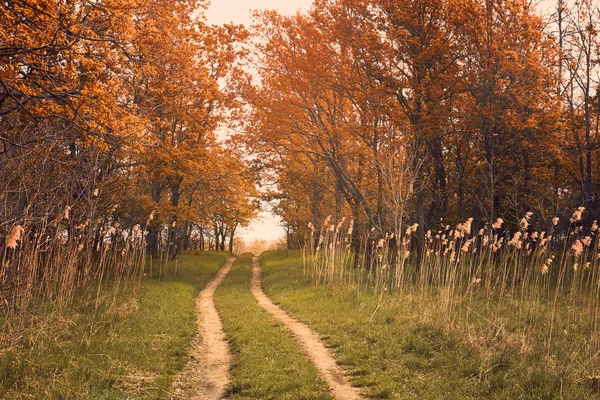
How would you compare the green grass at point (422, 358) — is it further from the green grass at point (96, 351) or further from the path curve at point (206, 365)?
the green grass at point (96, 351)

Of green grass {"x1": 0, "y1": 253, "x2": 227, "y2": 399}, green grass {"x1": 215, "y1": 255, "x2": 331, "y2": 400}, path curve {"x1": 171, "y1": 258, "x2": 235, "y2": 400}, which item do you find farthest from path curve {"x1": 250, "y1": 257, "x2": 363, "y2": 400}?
green grass {"x1": 0, "y1": 253, "x2": 227, "y2": 399}

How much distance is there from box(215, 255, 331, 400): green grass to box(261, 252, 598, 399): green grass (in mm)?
796

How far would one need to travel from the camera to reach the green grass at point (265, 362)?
22.9ft

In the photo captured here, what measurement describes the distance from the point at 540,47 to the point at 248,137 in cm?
1246

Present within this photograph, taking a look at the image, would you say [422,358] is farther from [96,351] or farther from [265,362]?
[96,351]

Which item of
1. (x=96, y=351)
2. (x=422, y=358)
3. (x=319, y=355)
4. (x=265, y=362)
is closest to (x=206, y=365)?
(x=265, y=362)

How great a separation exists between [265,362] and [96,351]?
114 inches

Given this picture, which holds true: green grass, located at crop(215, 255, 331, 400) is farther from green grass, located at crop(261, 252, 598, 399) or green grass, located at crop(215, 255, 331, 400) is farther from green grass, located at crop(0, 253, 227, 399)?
green grass, located at crop(0, 253, 227, 399)

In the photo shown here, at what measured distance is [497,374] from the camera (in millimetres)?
7098

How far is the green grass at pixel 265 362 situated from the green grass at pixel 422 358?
80 cm

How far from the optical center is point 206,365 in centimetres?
867

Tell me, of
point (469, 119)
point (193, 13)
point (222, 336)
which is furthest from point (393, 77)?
point (222, 336)

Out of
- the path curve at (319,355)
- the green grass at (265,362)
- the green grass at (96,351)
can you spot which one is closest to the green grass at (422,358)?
the path curve at (319,355)

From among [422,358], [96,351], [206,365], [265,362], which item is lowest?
A: [206,365]
